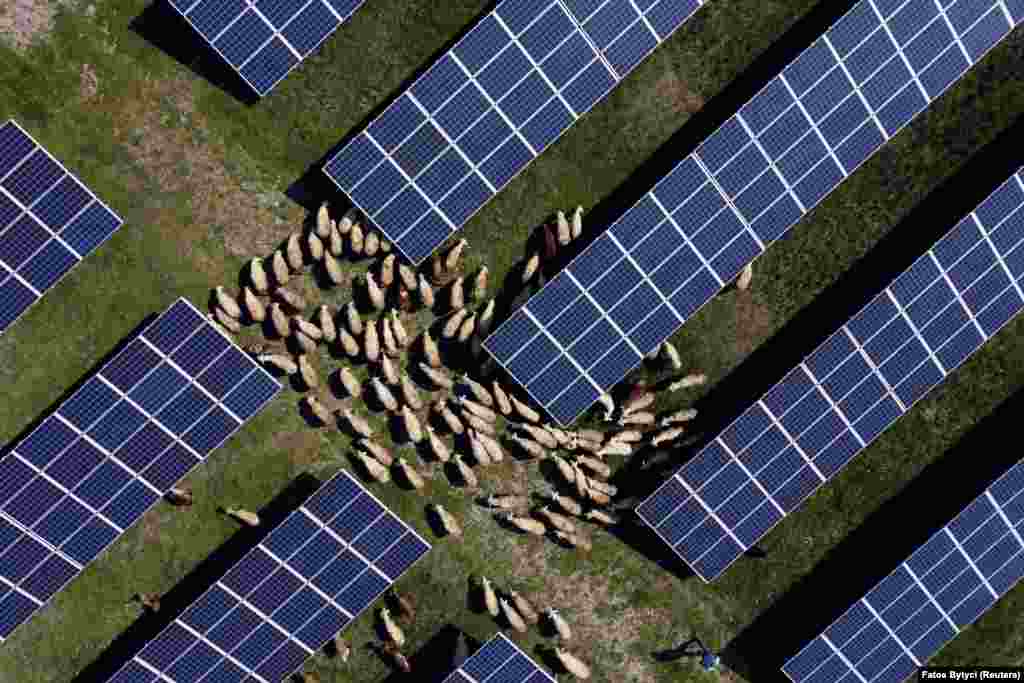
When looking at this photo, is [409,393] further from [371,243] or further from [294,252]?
[294,252]

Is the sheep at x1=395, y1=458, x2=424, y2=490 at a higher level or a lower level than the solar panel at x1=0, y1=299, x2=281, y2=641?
lower

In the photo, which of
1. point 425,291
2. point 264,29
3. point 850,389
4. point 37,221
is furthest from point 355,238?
point 850,389

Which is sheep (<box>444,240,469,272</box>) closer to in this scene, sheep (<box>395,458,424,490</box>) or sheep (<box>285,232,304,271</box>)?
sheep (<box>285,232,304,271</box>)

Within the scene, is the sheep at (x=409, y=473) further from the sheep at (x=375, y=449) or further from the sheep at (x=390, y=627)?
the sheep at (x=390, y=627)

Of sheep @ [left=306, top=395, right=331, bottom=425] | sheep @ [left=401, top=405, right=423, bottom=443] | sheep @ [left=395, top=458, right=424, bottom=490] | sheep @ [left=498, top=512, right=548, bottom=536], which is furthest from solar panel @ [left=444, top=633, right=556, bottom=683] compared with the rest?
sheep @ [left=306, top=395, right=331, bottom=425]

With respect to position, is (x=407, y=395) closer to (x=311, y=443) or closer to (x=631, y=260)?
(x=311, y=443)

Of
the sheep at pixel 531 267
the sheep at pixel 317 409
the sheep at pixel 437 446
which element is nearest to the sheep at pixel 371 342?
the sheep at pixel 317 409

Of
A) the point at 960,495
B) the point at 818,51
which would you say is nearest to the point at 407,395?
the point at 818,51
